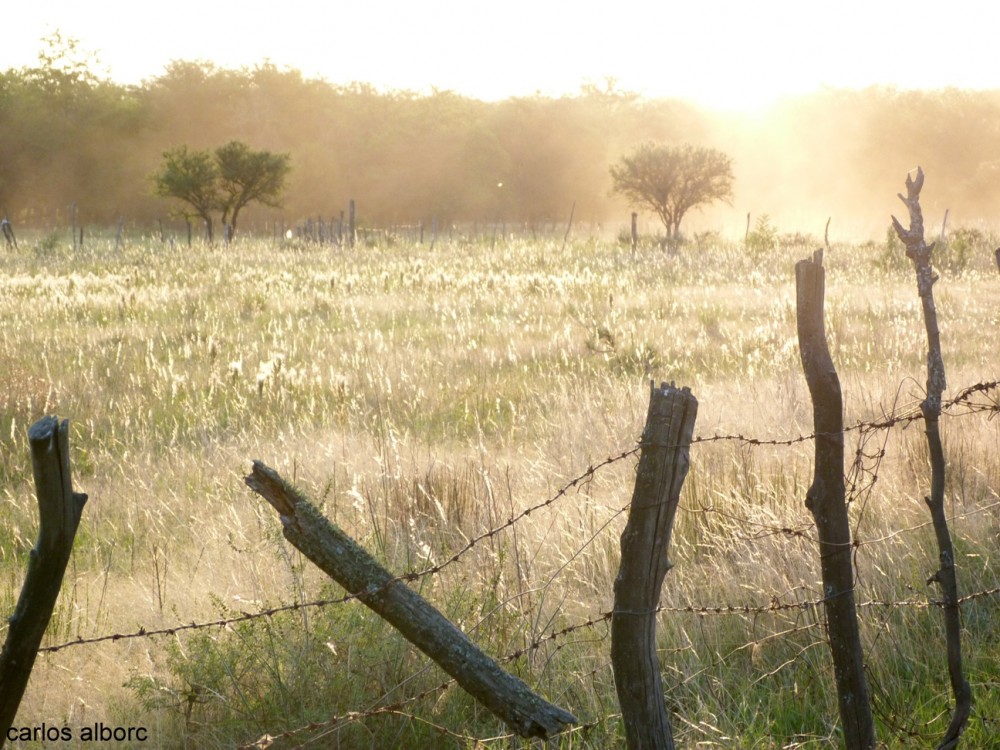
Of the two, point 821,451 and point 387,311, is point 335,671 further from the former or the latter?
point 387,311

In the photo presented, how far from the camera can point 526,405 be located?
7340 millimetres

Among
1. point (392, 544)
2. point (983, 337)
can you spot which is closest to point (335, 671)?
point (392, 544)

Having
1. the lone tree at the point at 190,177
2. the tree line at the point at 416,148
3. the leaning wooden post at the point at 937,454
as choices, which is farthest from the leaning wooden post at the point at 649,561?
the tree line at the point at 416,148

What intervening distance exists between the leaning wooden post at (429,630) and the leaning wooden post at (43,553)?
Answer: 1.24 ft

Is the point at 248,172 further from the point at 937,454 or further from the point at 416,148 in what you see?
the point at 937,454

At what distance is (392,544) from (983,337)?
852 cm

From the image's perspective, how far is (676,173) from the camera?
36875 mm

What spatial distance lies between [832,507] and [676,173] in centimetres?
3612

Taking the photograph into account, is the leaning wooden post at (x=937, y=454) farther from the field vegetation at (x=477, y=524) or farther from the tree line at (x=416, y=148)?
the tree line at (x=416, y=148)

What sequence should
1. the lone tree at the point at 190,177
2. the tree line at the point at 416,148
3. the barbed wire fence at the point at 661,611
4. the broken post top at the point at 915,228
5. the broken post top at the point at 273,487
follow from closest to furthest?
the broken post top at the point at 273,487, the broken post top at the point at 915,228, the barbed wire fence at the point at 661,611, the lone tree at the point at 190,177, the tree line at the point at 416,148

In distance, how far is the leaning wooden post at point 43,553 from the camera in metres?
1.65

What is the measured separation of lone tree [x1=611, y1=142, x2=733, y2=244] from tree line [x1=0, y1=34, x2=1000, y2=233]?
18.8m

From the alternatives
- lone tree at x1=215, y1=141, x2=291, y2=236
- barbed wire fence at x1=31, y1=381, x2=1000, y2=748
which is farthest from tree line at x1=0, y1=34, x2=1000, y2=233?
barbed wire fence at x1=31, y1=381, x2=1000, y2=748

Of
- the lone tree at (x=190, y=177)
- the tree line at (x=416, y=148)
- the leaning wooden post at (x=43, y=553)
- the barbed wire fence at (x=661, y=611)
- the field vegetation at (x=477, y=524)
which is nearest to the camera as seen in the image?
the leaning wooden post at (x=43, y=553)
